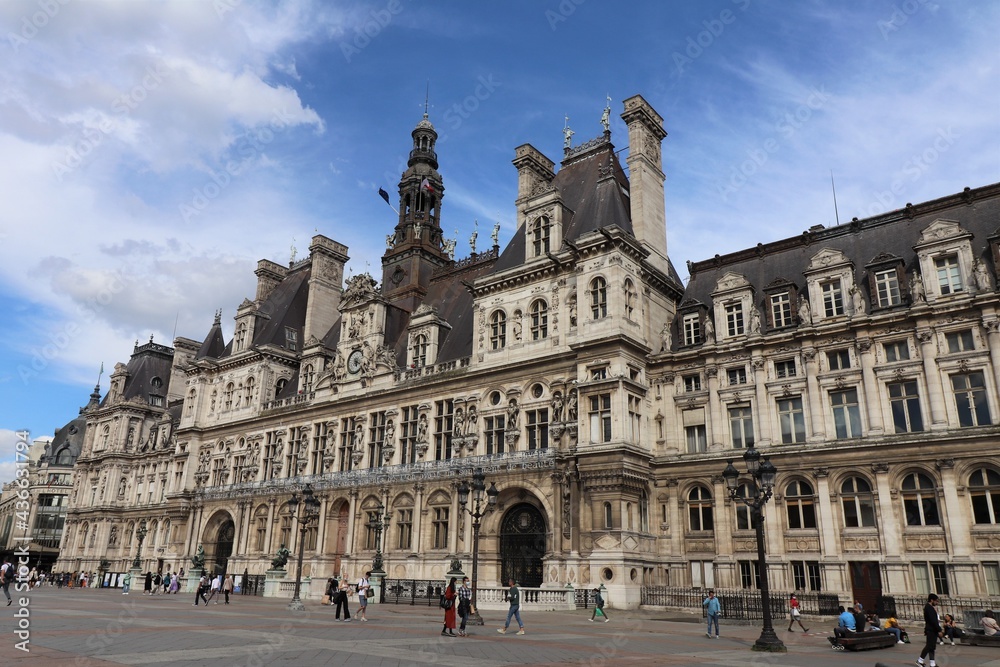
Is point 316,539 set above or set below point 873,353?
below

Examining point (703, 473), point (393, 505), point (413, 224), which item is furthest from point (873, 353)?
point (413, 224)

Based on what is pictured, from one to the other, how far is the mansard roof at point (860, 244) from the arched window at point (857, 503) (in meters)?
9.23

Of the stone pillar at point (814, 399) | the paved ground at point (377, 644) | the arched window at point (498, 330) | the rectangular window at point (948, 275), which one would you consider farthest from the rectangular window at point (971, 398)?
the arched window at point (498, 330)

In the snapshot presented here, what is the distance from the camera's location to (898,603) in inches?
1133

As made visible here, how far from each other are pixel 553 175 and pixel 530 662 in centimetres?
4075

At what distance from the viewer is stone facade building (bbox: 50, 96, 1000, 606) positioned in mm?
30281

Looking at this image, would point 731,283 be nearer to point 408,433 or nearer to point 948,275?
point 948,275

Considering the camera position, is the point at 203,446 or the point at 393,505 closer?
the point at 393,505

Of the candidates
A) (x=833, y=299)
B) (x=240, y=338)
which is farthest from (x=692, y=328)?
(x=240, y=338)

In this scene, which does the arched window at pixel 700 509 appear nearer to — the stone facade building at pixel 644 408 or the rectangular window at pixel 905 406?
the stone facade building at pixel 644 408

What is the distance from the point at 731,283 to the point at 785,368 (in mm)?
5461

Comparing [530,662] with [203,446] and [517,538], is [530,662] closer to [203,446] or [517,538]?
[517,538]

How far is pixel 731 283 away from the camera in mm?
37656

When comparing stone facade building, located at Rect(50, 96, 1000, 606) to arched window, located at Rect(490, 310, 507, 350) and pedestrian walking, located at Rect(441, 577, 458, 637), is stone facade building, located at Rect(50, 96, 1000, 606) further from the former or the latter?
pedestrian walking, located at Rect(441, 577, 458, 637)
